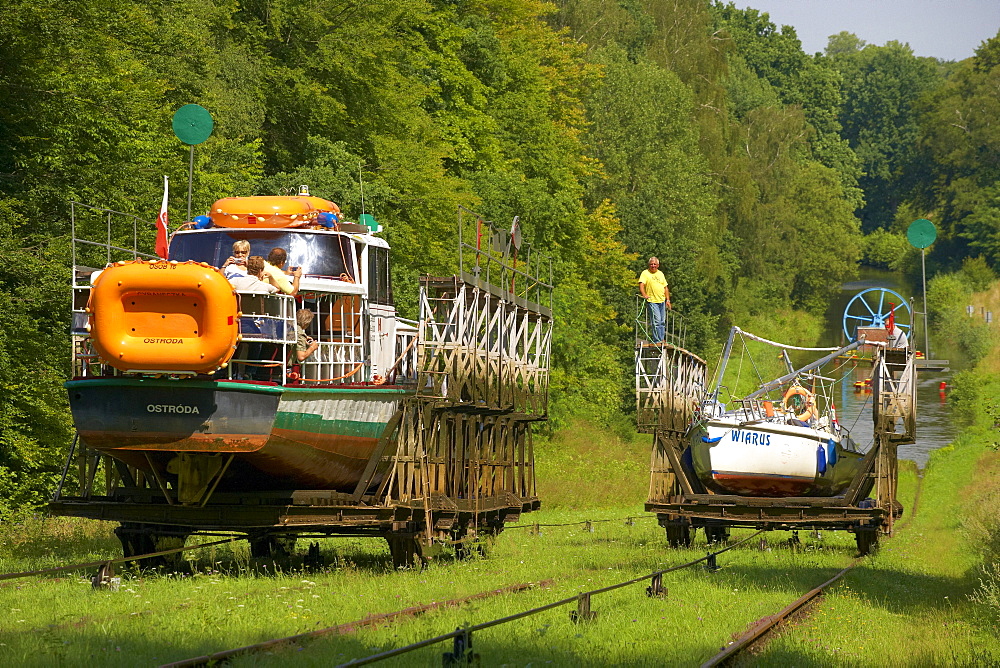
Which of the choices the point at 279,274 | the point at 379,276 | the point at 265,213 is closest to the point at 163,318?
the point at 279,274

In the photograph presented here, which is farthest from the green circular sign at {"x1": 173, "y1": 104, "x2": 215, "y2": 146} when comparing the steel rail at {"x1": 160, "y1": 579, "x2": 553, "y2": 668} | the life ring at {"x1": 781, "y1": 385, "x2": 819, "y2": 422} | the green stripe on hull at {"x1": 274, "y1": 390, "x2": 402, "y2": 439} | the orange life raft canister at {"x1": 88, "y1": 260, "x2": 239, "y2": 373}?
the life ring at {"x1": 781, "y1": 385, "x2": 819, "y2": 422}

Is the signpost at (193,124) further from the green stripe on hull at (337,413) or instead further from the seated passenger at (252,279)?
the seated passenger at (252,279)

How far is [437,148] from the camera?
4891 centimetres

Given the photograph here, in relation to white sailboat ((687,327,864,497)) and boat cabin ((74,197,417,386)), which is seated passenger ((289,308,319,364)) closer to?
boat cabin ((74,197,417,386))

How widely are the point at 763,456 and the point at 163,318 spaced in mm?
12719

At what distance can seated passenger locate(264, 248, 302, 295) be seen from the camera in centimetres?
1786

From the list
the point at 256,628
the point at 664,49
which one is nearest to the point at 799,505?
the point at 256,628

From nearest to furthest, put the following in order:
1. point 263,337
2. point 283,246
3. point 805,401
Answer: point 263,337 < point 283,246 < point 805,401

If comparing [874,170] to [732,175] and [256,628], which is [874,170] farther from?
[256,628]

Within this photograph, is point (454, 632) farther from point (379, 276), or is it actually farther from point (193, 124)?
point (193, 124)

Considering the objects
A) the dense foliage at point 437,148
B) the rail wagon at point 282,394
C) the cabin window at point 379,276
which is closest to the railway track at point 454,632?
the rail wagon at point 282,394

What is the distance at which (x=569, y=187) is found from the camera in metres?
58.7

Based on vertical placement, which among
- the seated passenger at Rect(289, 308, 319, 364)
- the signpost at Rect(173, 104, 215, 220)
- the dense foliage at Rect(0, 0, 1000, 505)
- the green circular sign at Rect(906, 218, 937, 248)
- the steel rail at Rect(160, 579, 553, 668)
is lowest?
the steel rail at Rect(160, 579, 553, 668)

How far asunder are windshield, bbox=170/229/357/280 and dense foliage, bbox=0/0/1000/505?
26.3 ft
